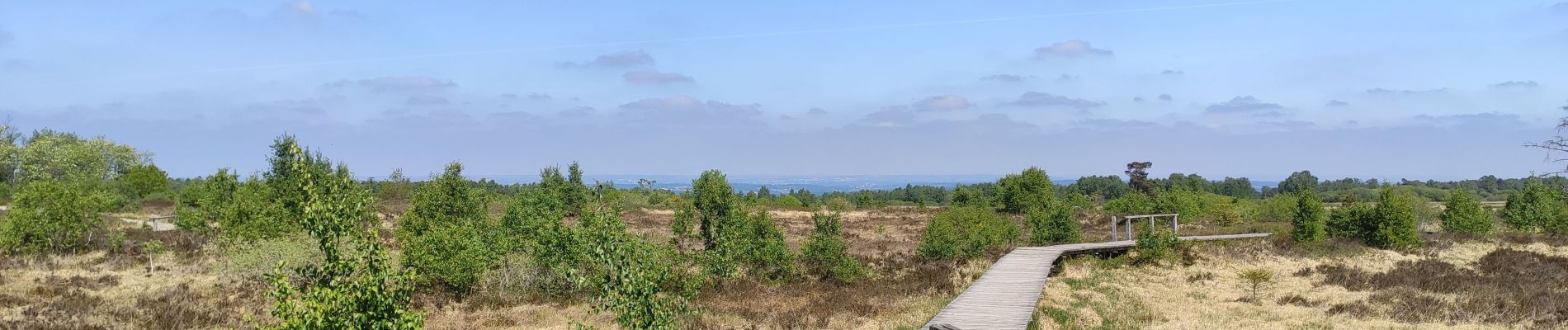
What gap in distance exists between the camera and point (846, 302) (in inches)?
664

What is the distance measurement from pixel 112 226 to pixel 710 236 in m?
25.2

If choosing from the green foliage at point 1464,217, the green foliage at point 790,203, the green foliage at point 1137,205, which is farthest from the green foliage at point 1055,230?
the green foliage at point 790,203

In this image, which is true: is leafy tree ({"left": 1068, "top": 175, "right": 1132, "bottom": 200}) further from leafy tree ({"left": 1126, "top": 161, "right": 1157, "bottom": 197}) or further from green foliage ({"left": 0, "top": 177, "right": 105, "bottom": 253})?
green foliage ({"left": 0, "top": 177, "right": 105, "bottom": 253})

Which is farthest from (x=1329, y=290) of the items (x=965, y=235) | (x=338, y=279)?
(x=338, y=279)

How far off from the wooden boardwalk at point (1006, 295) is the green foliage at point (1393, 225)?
32.6 ft

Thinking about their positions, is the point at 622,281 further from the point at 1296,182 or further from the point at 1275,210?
the point at 1296,182

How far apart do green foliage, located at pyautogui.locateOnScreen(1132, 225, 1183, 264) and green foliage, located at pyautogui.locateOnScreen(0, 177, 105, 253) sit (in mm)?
32519

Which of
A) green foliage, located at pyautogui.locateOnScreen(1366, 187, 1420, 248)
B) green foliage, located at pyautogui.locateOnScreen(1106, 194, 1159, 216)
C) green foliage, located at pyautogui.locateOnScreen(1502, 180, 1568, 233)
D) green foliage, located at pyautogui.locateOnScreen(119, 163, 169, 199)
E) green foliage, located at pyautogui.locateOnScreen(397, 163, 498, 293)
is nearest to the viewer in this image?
green foliage, located at pyautogui.locateOnScreen(397, 163, 498, 293)

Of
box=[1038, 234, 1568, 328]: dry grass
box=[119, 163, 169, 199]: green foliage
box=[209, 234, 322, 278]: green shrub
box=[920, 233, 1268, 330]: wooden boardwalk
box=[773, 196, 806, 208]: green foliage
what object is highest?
box=[119, 163, 169, 199]: green foliage

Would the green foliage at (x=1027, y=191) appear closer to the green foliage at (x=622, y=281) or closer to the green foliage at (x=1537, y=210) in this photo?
the green foliage at (x=1537, y=210)

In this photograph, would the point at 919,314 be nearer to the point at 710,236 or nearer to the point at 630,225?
the point at 710,236

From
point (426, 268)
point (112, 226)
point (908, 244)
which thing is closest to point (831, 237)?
point (426, 268)

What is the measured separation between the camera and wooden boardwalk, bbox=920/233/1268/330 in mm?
13070

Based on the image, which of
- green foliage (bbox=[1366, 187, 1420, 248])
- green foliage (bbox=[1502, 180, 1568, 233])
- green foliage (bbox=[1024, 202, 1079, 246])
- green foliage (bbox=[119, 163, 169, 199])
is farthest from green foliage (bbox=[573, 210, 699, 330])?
green foliage (bbox=[119, 163, 169, 199])
